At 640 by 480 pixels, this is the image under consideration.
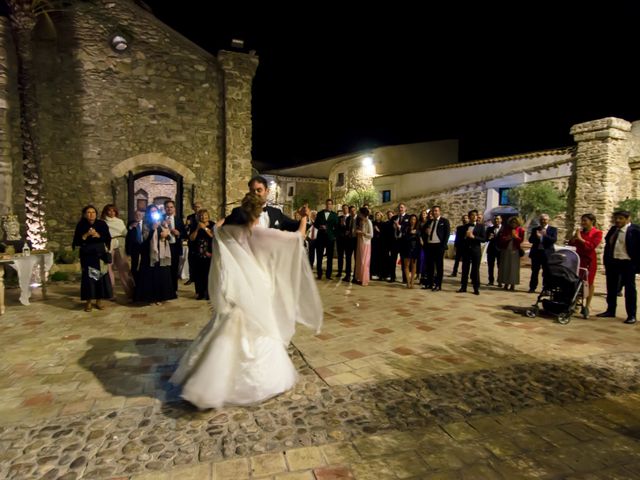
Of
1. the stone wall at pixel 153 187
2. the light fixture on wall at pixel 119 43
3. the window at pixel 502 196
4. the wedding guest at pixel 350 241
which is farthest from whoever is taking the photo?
the stone wall at pixel 153 187

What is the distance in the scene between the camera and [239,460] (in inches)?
82.0

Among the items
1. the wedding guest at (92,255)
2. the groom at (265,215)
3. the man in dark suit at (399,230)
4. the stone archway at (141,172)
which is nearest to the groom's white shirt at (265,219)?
the groom at (265,215)

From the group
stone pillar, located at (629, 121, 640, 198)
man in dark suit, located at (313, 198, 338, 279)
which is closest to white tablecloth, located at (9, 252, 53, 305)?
man in dark suit, located at (313, 198, 338, 279)

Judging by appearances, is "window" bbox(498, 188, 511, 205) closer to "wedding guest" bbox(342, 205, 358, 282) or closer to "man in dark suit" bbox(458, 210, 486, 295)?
"man in dark suit" bbox(458, 210, 486, 295)

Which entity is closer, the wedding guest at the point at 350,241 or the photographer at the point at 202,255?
the photographer at the point at 202,255

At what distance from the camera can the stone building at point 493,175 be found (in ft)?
36.4

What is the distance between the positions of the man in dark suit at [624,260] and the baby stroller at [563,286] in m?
0.43

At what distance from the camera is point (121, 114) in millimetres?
9344

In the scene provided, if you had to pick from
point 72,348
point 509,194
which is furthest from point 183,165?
point 509,194

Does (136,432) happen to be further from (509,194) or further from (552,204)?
(509,194)

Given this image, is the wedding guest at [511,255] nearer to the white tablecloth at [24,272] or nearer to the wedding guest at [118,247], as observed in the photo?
the wedding guest at [118,247]

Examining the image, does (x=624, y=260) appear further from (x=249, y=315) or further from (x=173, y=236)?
(x=173, y=236)

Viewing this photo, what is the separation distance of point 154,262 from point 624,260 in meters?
7.54

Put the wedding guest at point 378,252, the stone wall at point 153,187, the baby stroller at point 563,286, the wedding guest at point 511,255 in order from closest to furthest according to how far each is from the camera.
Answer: the baby stroller at point 563,286 → the wedding guest at point 511,255 → the wedding guest at point 378,252 → the stone wall at point 153,187
